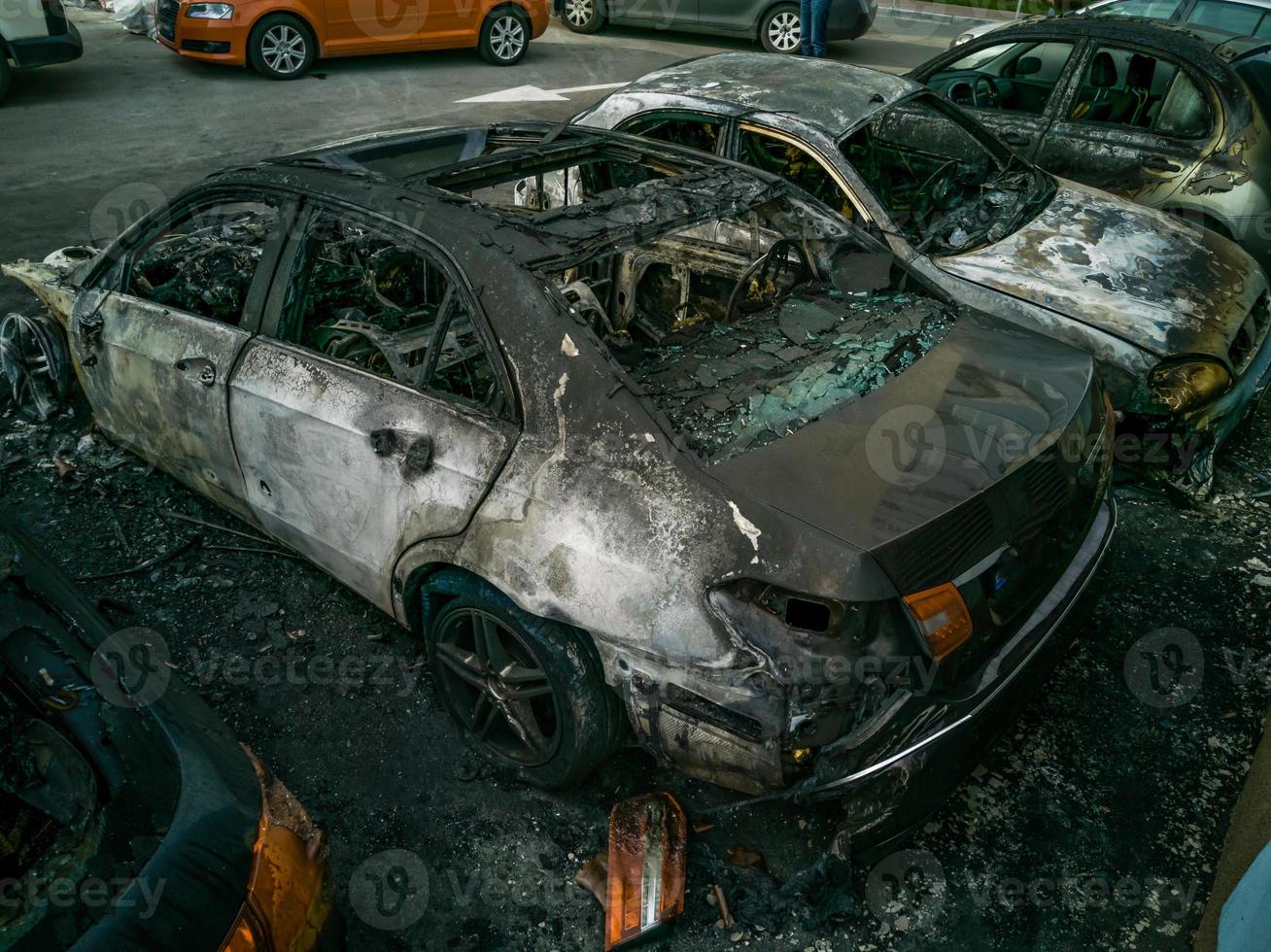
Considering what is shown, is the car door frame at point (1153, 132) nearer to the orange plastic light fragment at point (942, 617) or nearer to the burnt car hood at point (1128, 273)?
the burnt car hood at point (1128, 273)

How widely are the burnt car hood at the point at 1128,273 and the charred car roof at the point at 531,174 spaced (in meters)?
1.50

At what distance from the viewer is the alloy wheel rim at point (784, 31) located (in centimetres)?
1243

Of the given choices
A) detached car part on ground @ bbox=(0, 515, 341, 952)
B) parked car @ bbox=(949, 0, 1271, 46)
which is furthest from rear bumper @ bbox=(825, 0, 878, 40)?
detached car part on ground @ bbox=(0, 515, 341, 952)

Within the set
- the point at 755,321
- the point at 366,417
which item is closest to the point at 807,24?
the point at 755,321

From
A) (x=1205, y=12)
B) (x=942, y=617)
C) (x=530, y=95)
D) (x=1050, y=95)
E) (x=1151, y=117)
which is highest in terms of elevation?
(x=1205, y=12)

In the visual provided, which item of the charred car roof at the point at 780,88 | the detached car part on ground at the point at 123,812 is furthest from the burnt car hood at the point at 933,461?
the charred car roof at the point at 780,88

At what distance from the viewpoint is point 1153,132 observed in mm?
5723

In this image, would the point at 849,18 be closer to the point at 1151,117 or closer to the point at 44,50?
the point at 1151,117

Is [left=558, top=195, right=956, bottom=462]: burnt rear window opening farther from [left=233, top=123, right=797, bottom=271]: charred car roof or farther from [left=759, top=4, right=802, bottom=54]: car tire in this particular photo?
[left=759, top=4, right=802, bottom=54]: car tire

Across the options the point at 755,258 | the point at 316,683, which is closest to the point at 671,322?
the point at 755,258

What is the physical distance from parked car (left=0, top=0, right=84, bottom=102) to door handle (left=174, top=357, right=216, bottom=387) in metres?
7.80

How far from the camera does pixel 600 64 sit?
11.9 meters

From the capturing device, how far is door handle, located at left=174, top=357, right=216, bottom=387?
10.9 ft

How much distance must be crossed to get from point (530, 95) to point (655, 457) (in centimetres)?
891
